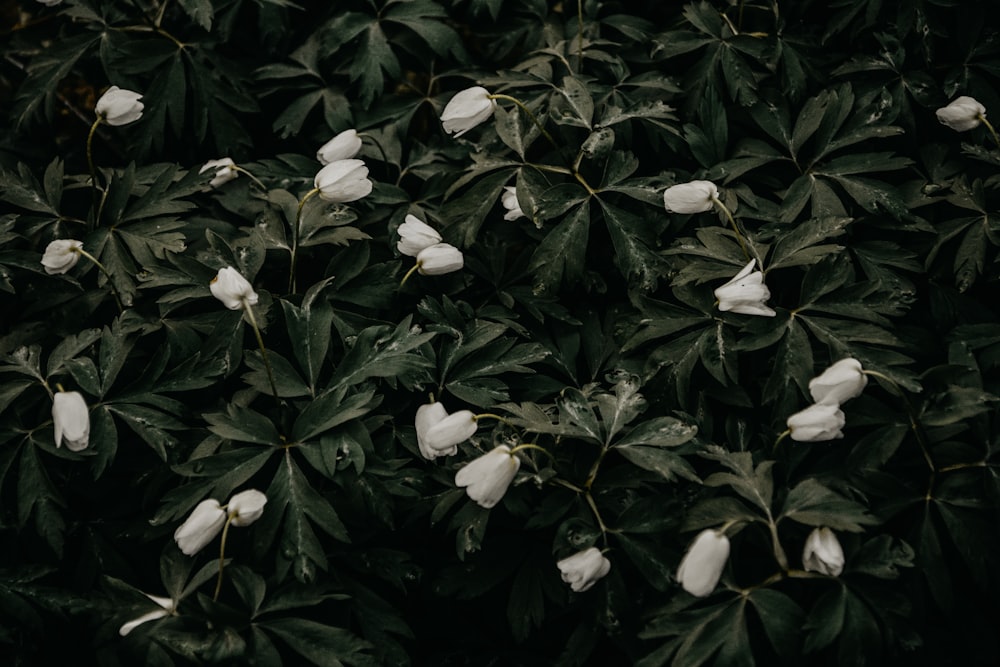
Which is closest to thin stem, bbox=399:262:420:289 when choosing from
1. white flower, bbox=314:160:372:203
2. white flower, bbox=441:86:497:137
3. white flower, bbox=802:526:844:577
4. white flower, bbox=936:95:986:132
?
white flower, bbox=314:160:372:203

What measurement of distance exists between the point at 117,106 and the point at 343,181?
2.98ft

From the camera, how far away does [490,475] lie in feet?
6.20

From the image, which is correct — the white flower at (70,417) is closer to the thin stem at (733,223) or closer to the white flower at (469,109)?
the white flower at (469,109)

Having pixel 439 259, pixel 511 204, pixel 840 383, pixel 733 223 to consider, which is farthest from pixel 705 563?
pixel 511 204

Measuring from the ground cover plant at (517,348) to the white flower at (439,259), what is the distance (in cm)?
1

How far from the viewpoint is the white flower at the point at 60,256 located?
2.38 meters

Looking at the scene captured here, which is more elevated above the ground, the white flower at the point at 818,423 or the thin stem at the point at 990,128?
the thin stem at the point at 990,128

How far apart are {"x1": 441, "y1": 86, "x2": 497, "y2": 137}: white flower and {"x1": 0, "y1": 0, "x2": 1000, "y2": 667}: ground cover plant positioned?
18 mm

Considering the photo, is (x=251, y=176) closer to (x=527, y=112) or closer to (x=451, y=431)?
(x=527, y=112)

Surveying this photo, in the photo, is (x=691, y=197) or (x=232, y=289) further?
(x=691, y=197)

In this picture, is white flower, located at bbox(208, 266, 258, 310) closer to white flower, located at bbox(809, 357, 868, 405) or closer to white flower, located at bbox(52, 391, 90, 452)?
white flower, located at bbox(52, 391, 90, 452)

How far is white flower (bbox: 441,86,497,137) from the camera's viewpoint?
7.89ft

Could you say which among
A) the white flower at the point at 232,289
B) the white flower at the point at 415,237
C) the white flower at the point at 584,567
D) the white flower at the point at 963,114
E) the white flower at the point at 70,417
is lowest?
the white flower at the point at 584,567

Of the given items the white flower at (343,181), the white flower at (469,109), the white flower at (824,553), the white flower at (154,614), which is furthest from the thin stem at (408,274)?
the white flower at (824,553)
